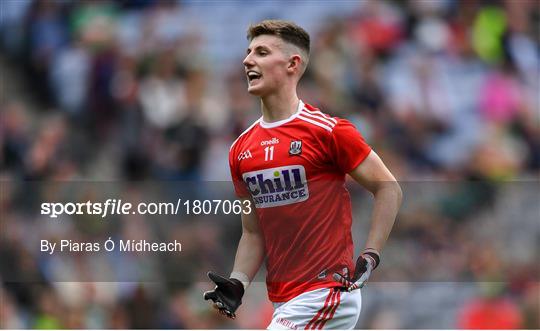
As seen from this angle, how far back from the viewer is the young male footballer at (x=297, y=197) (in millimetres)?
4156

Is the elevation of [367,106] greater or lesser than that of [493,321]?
greater

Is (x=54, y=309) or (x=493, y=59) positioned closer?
(x=54, y=309)

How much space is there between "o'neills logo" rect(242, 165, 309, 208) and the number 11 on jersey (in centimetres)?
5

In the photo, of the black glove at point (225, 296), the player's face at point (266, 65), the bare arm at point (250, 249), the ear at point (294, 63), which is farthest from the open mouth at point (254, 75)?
the black glove at point (225, 296)

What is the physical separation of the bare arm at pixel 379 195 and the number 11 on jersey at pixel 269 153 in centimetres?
37

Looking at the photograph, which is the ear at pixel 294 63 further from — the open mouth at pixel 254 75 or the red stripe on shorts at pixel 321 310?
the red stripe on shorts at pixel 321 310

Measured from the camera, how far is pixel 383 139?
8469 mm

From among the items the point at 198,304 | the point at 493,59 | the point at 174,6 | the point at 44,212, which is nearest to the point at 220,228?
the point at 198,304

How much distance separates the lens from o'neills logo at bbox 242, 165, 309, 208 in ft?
14.0

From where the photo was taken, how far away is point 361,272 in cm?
390

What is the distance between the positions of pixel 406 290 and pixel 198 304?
1.76 metres

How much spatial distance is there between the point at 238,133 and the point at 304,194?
4.21 meters

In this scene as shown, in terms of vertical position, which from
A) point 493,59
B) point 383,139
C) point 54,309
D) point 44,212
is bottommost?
point 54,309

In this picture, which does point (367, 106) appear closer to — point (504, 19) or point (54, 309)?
point (504, 19)
